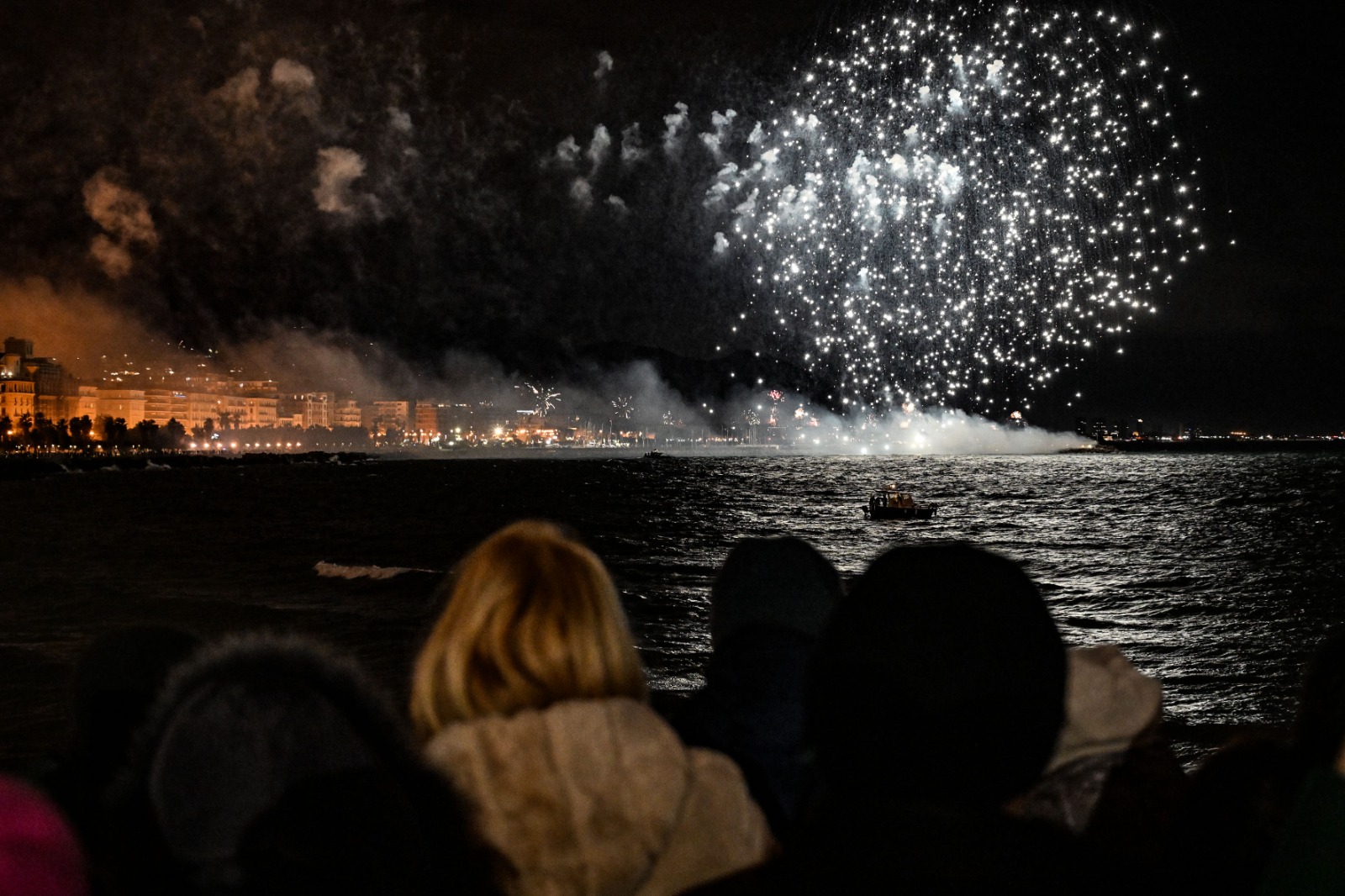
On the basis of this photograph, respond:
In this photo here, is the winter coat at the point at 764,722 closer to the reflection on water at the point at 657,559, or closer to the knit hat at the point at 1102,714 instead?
the knit hat at the point at 1102,714

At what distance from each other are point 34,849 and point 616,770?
1030 mm

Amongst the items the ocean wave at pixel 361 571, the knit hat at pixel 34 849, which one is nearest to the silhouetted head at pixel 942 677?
the knit hat at pixel 34 849

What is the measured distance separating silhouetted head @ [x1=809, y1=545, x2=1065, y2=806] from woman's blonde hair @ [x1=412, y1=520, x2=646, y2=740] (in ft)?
1.99

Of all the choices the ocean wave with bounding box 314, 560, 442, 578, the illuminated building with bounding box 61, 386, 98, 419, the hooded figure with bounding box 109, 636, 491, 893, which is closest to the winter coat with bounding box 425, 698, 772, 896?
the hooded figure with bounding box 109, 636, 491, 893

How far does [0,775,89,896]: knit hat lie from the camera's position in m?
1.01

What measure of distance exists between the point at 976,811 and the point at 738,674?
1.33m

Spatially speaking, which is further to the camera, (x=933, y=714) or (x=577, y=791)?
(x=577, y=791)

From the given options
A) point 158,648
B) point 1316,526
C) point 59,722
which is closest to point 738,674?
point 158,648

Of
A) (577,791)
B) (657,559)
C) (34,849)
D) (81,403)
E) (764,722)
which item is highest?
(81,403)

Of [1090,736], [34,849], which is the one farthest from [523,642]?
[1090,736]

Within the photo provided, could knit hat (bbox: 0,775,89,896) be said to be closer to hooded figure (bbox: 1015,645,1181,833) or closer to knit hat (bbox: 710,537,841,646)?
hooded figure (bbox: 1015,645,1181,833)

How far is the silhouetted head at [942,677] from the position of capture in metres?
1.41

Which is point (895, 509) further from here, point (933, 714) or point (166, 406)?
point (166, 406)

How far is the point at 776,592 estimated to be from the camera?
2.82 m
